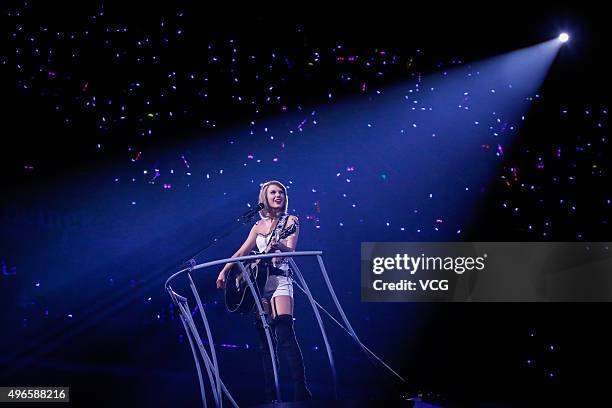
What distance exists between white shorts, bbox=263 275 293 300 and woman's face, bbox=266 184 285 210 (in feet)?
1.95

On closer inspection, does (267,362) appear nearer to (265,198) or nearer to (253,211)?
(253,211)

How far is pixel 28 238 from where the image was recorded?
4.29 m

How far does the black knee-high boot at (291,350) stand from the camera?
3.15 metres

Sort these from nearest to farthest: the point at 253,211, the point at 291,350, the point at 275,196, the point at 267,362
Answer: the point at 291,350, the point at 267,362, the point at 253,211, the point at 275,196

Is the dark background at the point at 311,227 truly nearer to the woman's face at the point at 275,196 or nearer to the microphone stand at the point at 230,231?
the microphone stand at the point at 230,231

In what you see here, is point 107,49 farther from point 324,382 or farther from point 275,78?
point 324,382

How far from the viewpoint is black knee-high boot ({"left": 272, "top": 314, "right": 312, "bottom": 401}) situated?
315cm

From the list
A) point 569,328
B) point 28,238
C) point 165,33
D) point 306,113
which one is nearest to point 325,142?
point 306,113

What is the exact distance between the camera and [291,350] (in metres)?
3.15

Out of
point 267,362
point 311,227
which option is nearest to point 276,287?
point 267,362

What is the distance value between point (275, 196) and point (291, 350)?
1005 mm

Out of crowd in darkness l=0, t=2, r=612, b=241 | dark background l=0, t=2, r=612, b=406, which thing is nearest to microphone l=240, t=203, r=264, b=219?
dark background l=0, t=2, r=612, b=406

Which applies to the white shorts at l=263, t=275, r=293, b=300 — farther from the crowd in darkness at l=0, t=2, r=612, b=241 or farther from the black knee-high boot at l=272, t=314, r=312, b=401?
the crowd in darkness at l=0, t=2, r=612, b=241

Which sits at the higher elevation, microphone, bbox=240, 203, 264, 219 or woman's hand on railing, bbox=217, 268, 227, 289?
microphone, bbox=240, 203, 264, 219
